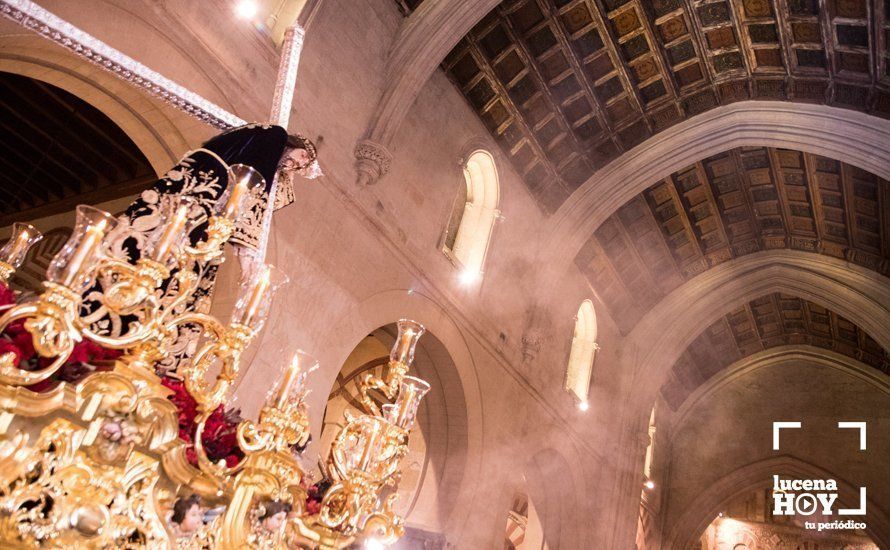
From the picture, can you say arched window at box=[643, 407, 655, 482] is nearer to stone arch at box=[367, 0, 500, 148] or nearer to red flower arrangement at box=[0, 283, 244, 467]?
stone arch at box=[367, 0, 500, 148]

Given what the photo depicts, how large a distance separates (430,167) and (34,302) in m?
6.96

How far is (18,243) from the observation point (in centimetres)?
272

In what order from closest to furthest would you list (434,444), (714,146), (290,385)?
(290,385) < (434,444) < (714,146)

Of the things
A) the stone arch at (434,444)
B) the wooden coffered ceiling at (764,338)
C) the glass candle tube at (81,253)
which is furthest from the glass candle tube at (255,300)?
the wooden coffered ceiling at (764,338)

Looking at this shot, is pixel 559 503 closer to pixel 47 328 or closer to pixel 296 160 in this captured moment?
pixel 296 160

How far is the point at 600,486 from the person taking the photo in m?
12.6

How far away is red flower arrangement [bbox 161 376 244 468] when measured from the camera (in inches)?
96.9

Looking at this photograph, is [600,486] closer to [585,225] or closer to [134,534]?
[585,225]

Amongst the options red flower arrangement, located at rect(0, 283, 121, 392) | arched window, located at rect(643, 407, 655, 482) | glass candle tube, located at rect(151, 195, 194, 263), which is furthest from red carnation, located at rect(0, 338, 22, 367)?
arched window, located at rect(643, 407, 655, 482)

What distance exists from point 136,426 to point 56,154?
7603 millimetres

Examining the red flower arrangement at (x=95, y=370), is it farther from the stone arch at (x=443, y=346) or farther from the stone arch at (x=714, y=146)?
the stone arch at (x=714, y=146)

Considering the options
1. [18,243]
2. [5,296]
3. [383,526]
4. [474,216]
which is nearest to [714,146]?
[474,216]

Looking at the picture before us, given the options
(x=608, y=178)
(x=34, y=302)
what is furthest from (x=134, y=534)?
(x=608, y=178)

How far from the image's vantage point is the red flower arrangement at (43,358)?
1.92m
